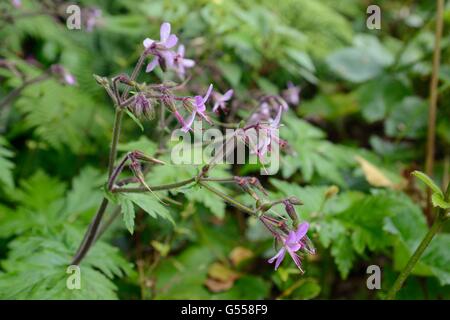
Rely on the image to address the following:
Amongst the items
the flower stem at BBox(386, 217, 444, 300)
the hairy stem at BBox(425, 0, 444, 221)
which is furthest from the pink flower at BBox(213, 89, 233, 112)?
the hairy stem at BBox(425, 0, 444, 221)

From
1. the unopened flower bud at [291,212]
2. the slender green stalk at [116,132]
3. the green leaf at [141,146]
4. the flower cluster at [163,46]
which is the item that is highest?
the flower cluster at [163,46]

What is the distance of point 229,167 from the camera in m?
2.51

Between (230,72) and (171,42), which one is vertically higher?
(230,72)

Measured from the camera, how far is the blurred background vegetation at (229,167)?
7.33ft

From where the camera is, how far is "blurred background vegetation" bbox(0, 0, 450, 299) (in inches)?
88.0

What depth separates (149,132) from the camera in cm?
322

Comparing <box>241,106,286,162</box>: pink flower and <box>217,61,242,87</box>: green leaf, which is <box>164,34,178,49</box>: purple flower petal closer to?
<box>241,106,286,162</box>: pink flower

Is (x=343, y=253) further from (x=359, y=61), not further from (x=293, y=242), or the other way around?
(x=359, y=61)

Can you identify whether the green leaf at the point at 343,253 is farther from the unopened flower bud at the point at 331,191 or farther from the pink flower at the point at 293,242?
the pink flower at the point at 293,242

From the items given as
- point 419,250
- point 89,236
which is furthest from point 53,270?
point 419,250

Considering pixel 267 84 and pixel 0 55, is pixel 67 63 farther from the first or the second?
pixel 267 84

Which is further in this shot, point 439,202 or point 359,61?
point 359,61

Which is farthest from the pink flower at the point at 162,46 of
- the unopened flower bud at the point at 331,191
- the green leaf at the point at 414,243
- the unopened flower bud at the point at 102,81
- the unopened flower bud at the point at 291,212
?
the green leaf at the point at 414,243

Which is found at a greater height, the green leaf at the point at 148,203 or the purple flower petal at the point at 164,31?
the purple flower petal at the point at 164,31
